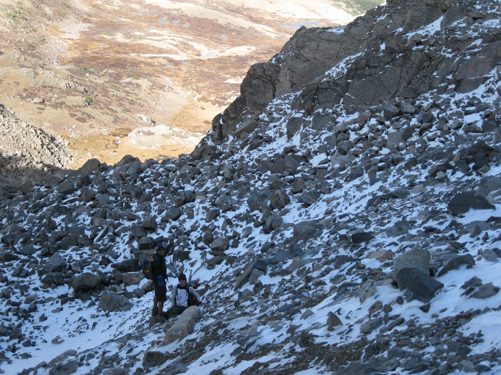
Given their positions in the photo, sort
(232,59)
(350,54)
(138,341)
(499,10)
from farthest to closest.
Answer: (232,59)
(350,54)
(499,10)
(138,341)

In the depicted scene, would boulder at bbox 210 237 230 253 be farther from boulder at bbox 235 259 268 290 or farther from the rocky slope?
boulder at bbox 235 259 268 290

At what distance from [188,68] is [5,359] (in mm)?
44878

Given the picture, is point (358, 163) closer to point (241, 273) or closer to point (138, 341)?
point (241, 273)

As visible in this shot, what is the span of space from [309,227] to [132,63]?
42.7 meters

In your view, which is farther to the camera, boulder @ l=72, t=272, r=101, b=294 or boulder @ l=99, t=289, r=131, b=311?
boulder @ l=72, t=272, r=101, b=294

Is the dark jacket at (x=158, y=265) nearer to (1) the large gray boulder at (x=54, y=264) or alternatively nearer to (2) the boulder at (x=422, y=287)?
(1) the large gray boulder at (x=54, y=264)

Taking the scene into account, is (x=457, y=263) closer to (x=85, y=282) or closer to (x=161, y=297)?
(x=161, y=297)

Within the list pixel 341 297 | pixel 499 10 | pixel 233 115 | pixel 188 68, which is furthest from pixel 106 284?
pixel 188 68

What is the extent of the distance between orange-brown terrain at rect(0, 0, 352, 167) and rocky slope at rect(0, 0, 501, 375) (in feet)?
36.1

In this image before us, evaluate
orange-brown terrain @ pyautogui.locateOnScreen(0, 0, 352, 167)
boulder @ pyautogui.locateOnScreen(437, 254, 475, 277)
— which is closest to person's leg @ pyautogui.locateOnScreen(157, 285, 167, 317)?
boulder @ pyautogui.locateOnScreen(437, 254, 475, 277)


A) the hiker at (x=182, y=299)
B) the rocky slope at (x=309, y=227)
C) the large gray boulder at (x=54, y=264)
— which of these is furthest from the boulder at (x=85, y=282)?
the hiker at (x=182, y=299)

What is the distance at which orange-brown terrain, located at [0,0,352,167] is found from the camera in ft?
80.1

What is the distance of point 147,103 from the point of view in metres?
33.6

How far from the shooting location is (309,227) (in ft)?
23.7
